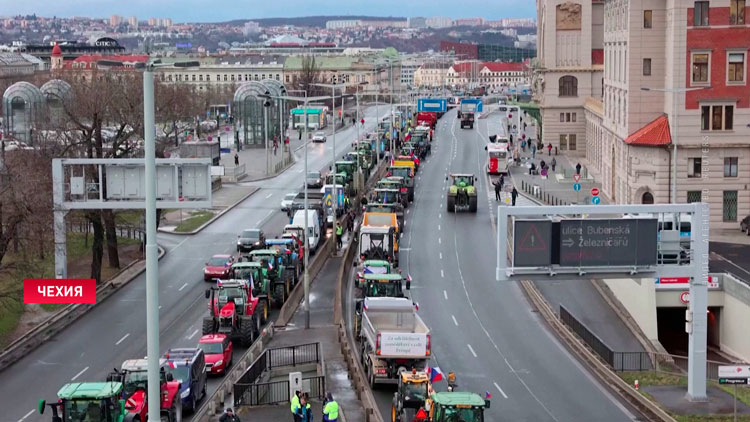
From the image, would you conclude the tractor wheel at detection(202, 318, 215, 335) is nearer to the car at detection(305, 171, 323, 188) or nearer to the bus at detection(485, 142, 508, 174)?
the car at detection(305, 171, 323, 188)

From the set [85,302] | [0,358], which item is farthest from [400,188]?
[0,358]

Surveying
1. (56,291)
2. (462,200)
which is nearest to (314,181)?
(462,200)

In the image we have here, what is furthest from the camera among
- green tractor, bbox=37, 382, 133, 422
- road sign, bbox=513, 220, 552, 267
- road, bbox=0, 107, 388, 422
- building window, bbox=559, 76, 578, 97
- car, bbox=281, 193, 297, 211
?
building window, bbox=559, 76, 578, 97

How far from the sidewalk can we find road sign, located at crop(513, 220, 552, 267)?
6427 millimetres

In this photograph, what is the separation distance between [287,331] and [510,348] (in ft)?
27.7

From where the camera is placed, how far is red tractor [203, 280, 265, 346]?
145ft

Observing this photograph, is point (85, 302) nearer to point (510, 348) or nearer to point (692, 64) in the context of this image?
point (510, 348)

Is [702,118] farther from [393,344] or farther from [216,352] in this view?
[216,352]

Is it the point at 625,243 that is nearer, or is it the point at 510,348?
the point at 625,243

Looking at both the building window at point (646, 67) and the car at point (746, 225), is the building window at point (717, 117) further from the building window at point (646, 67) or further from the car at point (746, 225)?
the car at point (746, 225)

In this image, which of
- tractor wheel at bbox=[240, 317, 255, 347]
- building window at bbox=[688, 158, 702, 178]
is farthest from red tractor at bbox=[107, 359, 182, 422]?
building window at bbox=[688, 158, 702, 178]

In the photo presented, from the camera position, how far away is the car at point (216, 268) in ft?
190

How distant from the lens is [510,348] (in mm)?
45875

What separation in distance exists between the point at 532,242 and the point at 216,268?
81.5 ft
